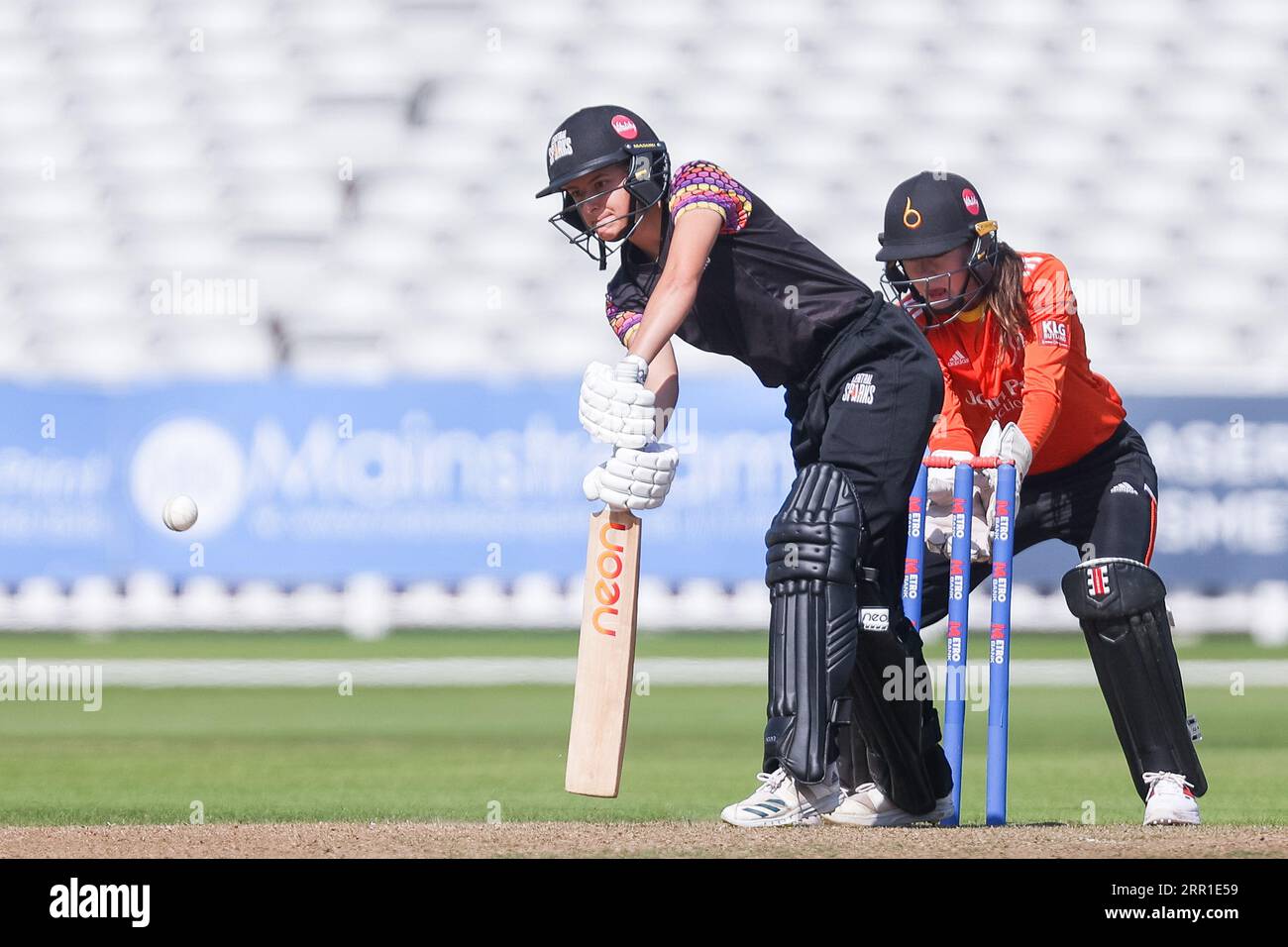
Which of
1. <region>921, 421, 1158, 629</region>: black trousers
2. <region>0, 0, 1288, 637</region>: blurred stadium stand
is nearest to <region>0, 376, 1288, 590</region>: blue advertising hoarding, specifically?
<region>0, 0, 1288, 637</region>: blurred stadium stand

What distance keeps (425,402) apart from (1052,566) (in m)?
4.01

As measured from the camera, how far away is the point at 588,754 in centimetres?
429

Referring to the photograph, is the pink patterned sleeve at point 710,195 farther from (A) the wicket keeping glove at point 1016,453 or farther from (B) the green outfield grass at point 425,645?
(B) the green outfield grass at point 425,645

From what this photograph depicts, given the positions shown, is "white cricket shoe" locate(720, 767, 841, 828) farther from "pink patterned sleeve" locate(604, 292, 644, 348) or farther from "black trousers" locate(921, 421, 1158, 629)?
"pink patterned sleeve" locate(604, 292, 644, 348)

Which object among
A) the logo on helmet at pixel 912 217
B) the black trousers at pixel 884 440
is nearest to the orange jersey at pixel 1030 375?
the logo on helmet at pixel 912 217

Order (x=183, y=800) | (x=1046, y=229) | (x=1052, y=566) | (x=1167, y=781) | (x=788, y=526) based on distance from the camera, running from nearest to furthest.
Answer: (x=788, y=526)
(x=1167, y=781)
(x=183, y=800)
(x=1052, y=566)
(x=1046, y=229)

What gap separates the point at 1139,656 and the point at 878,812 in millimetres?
843

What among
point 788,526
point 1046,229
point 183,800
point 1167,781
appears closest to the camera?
point 788,526

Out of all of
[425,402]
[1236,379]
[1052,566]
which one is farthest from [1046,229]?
[425,402]

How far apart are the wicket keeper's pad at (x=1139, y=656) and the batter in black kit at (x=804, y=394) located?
2.05 ft

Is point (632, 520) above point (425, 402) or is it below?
below

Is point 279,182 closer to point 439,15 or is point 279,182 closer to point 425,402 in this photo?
point 439,15

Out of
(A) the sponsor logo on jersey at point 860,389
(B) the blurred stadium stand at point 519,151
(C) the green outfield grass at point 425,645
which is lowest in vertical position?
(C) the green outfield grass at point 425,645

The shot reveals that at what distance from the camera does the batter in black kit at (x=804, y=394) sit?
4.15 metres
